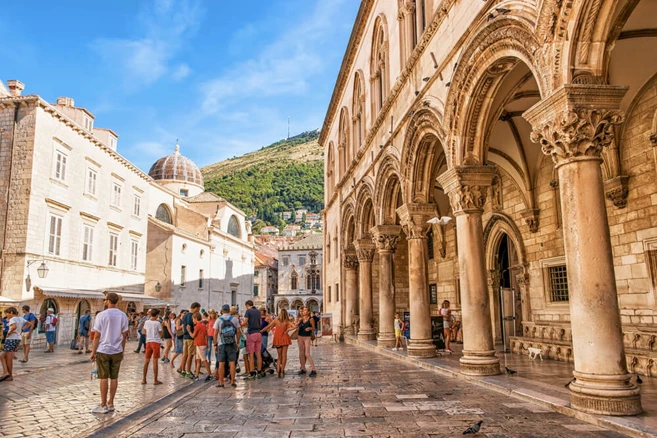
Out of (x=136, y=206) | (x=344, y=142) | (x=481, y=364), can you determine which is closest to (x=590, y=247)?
(x=481, y=364)

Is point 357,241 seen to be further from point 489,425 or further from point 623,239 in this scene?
point 489,425

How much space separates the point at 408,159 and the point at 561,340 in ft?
20.5

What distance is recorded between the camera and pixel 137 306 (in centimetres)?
3045

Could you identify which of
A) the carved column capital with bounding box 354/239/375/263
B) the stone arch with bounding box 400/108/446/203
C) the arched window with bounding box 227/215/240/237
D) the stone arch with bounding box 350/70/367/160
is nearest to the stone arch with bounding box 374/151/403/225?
the stone arch with bounding box 400/108/446/203

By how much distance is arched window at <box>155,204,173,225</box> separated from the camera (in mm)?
41263

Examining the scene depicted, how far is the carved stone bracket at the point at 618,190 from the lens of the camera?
11.0 meters

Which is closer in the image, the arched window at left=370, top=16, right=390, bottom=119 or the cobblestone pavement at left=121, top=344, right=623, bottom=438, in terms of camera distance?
the cobblestone pavement at left=121, top=344, right=623, bottom=438

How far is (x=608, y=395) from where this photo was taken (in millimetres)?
5902

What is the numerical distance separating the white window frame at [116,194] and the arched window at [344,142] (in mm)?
13291

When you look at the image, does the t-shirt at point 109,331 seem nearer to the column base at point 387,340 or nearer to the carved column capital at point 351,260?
the column base at point 387,340

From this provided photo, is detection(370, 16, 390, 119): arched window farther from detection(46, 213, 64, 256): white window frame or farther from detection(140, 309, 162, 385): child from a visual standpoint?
detection(46, 213, 64, 256): white window frame

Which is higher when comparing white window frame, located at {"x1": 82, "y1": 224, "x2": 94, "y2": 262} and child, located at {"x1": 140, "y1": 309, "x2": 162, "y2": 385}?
white window frame, located at {"x1": 82, "y1": 224, "x2": 94, "y2": 262}

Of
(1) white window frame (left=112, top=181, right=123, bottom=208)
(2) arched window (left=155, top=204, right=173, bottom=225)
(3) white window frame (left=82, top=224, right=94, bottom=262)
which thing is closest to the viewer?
(3) white window frame (left=82, top=224, right=94, bottom=262)

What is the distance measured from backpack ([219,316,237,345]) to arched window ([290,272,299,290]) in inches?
2509
